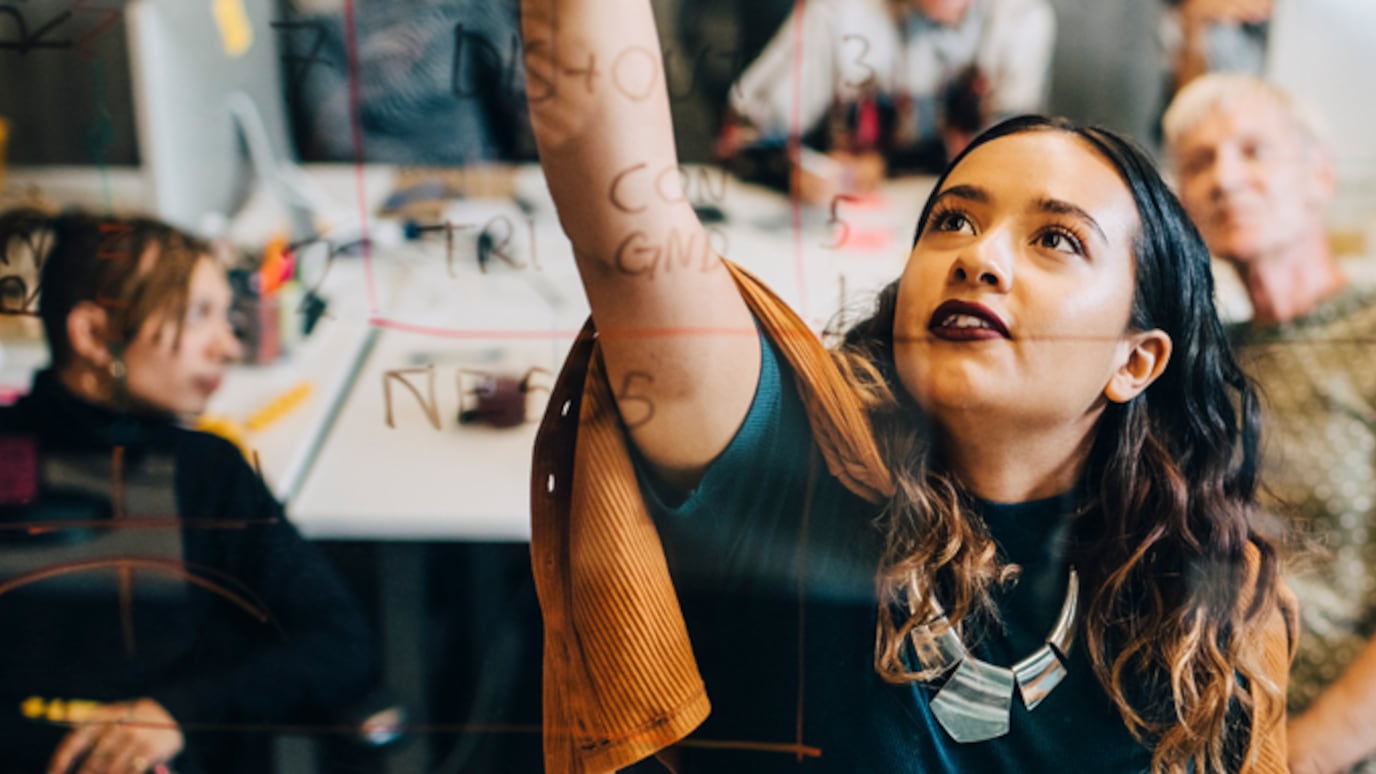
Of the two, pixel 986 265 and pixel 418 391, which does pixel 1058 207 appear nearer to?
pixel 986 265

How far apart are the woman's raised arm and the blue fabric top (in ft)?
0.21

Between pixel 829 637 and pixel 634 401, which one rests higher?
pixel 634 401

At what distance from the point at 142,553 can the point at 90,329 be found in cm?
15

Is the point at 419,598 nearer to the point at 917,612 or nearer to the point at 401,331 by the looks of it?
the point at 401,331

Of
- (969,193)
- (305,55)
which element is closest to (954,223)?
(969,193)

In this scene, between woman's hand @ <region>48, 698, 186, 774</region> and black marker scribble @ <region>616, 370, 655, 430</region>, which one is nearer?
black marker scribble @ <region>616, 370, 655, 430</region>

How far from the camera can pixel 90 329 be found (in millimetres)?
661

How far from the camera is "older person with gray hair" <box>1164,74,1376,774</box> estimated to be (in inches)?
24.2

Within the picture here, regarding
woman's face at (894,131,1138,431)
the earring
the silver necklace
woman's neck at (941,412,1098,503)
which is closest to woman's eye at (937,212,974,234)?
woman's face at (894,131,1138,431)

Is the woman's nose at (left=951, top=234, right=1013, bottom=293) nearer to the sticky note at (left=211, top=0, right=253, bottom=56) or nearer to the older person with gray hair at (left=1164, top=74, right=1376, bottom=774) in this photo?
the older person with gray hair at (left=1164, top=74, right=1376, bottom=774)

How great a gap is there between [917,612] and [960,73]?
0.33m

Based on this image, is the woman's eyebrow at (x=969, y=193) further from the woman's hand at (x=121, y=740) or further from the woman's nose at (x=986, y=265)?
the woman's hand at (x=121, y=740)


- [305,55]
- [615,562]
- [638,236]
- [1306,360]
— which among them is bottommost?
[615,562]

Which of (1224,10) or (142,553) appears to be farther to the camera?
(142,553)
